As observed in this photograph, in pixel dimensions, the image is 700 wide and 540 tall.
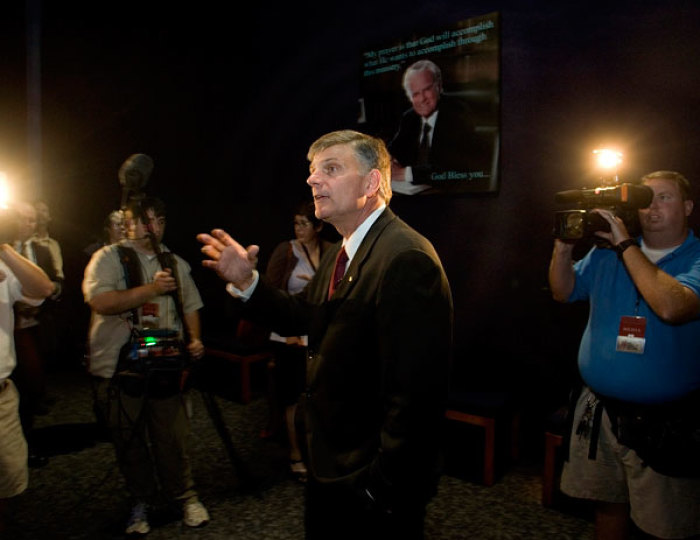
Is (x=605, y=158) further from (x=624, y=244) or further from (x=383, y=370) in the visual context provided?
(x=383, y=370)

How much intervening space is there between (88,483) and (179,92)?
4120 mm

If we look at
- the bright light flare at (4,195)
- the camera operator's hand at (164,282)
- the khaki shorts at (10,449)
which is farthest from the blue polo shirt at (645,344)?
the bright light flare at (4,195)

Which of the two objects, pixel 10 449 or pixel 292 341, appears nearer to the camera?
pixel 10 449

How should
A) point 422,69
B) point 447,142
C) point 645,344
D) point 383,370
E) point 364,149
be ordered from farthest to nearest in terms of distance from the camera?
point 422,69 → point 447,142 → point 645,344 → point 364,149 → point 383,370

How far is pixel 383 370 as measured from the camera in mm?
1401

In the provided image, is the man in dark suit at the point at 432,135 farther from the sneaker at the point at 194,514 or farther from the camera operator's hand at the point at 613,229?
the sneaker at the point at 194,514

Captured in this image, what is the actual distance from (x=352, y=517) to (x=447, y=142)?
296 centimetres

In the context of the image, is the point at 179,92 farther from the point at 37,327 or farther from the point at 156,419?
the point at 156,419

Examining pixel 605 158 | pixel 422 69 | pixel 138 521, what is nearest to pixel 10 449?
pixel 138 521

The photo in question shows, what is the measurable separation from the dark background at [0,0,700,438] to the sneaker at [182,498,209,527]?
185 centimetres

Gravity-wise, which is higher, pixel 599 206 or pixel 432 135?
pixel 432 135

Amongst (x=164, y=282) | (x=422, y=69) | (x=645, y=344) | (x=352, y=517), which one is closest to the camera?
(x=352, y=517)

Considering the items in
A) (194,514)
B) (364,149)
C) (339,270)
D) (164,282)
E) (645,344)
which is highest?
(364,149)

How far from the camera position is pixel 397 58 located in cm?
414
